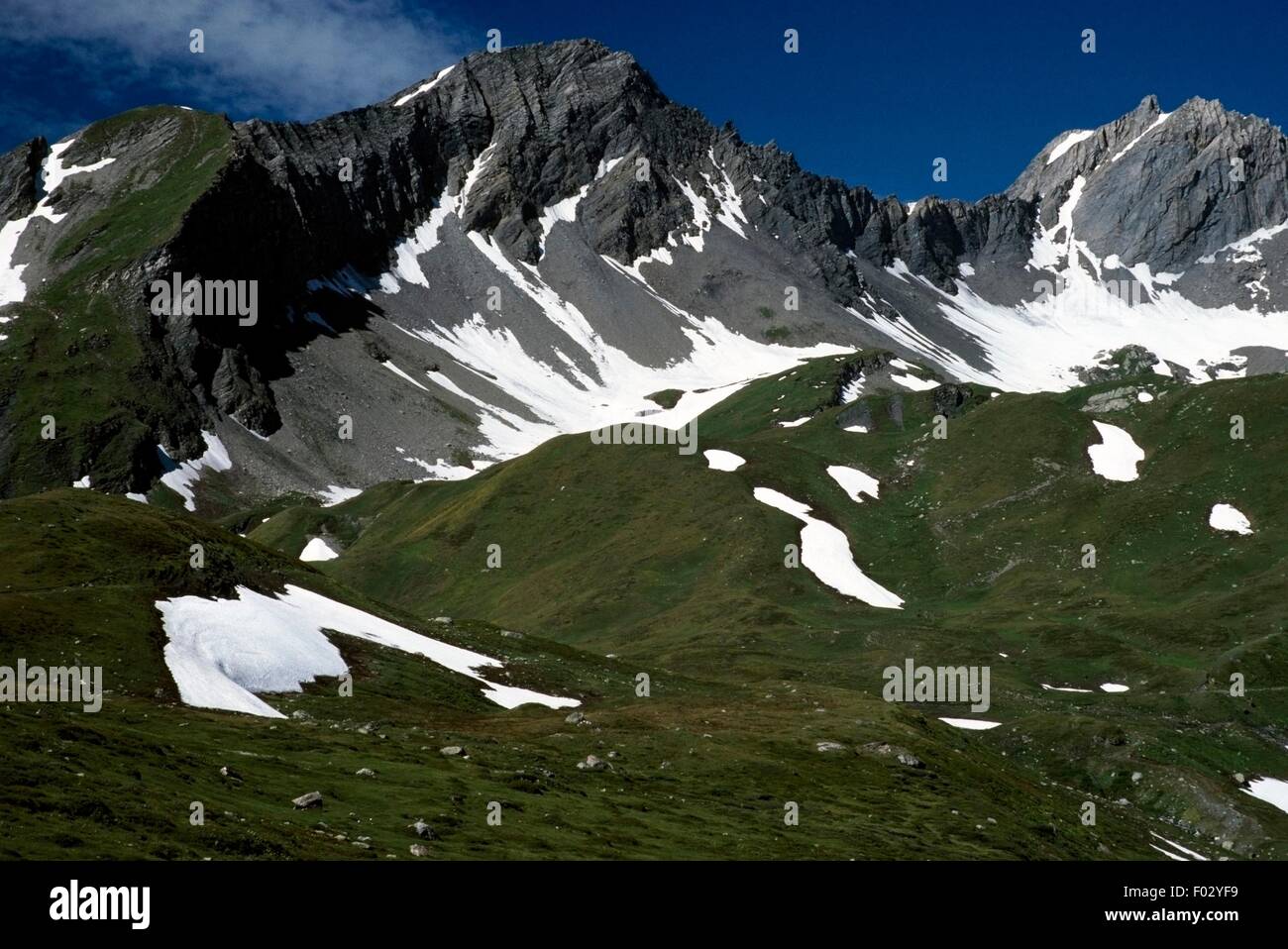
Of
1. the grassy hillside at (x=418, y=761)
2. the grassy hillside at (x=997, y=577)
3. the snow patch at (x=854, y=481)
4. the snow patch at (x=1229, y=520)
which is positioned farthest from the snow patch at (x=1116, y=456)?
the grassy hillside at (x=418, y=761)

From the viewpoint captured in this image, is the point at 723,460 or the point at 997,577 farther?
the point at 723,460

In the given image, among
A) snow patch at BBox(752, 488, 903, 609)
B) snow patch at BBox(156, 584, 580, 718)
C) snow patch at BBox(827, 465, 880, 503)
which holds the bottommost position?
snow patch at BBox(156, 584, 580, 718)

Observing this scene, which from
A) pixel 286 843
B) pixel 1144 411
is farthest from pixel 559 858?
pixel 1144 411

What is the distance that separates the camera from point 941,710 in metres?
107

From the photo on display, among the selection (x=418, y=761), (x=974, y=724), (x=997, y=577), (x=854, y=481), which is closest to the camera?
(x=418, y=761)

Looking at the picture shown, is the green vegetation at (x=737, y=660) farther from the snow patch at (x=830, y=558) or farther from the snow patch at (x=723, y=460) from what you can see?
the snow patch at (x=830, y=558)

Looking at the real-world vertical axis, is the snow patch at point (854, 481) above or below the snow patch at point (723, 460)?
below

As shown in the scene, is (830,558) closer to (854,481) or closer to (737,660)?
(854,481)

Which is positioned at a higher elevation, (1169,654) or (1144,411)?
(1144,411)

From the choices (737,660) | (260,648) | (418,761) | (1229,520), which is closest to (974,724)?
(737,660)

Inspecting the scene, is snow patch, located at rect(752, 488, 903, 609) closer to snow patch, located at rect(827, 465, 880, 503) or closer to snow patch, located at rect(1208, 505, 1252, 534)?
snow patch, located at rect(827, 465, 880, 503)

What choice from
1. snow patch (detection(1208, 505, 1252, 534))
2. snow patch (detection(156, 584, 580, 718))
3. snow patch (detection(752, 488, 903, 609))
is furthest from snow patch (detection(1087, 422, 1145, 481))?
snow patch (detection(156, 584, 580, 718))
